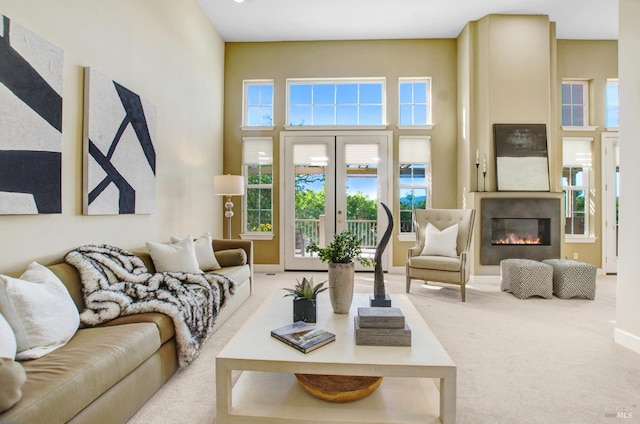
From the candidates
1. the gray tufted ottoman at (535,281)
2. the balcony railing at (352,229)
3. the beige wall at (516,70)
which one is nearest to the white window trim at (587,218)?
the beige wall at (516,70)

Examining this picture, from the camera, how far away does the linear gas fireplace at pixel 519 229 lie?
461 centimetres

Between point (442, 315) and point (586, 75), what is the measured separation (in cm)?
482

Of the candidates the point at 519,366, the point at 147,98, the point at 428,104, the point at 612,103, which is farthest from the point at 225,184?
the point at 612,103

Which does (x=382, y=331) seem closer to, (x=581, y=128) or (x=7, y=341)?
(x=7, y=341)

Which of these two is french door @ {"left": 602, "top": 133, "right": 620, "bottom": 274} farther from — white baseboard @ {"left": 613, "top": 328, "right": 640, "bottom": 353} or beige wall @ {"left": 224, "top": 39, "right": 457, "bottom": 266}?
white baseboard @ {"left": 613, "top": 328, "right": 640, "bottom": 353}

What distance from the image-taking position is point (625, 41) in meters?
2.47

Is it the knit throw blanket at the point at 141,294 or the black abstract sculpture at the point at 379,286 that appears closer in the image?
the knit throw blanket at the point at 141,294

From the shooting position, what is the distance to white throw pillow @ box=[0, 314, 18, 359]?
50.7 inches

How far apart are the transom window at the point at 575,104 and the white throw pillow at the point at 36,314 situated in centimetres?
664

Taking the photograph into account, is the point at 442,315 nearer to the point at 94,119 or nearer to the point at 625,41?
the point at 625,41

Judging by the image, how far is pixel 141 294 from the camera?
213cm

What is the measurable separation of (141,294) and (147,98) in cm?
206

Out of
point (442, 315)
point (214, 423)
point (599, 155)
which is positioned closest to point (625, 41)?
point (442, 315)

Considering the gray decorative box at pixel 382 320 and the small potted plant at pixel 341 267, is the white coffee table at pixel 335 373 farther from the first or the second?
the small potted plant at pixel 341 267
